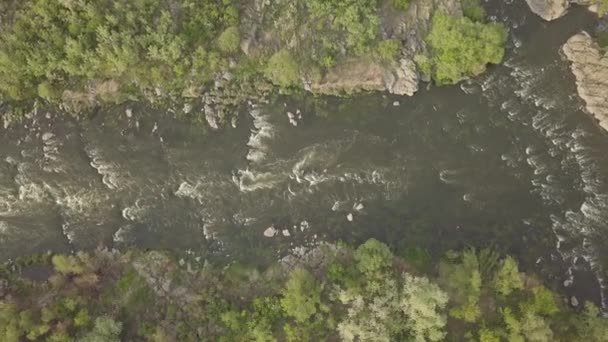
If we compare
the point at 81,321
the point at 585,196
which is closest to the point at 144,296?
the point at 81,321

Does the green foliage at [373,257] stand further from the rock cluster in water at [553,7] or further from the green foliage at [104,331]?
the rock cluster in water at [553,7]

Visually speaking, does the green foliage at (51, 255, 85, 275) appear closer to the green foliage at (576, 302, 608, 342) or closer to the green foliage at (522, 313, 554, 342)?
the green foliage at (522, 313, 554, 342)

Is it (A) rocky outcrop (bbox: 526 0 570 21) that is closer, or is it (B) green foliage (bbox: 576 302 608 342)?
(B) green foliage (bbox: 576 302 608 342)

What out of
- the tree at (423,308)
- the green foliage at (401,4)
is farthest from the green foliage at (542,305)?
the green foliage at (401,4)

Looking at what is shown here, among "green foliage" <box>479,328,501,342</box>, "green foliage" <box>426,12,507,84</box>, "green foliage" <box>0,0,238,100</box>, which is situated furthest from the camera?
"green foliage" <box>0,0,238,100</box>

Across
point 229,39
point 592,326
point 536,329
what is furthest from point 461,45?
point 592,326

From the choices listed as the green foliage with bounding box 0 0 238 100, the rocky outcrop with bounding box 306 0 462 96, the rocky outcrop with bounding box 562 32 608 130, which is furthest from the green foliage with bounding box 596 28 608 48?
the green foliage with bounding box 0 0 238 100

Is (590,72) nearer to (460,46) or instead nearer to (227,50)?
(460,46)
